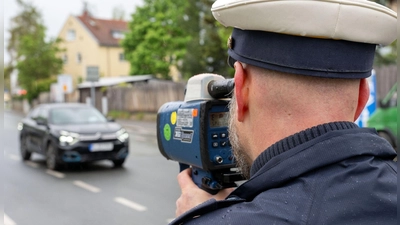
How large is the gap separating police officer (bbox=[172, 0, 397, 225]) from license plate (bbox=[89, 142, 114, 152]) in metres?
9.40

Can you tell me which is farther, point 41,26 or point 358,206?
point 41,26

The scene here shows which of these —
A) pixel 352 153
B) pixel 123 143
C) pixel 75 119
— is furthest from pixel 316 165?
pixel 75 119

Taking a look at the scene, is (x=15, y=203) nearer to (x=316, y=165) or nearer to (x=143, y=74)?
→ (x=316, y=165)

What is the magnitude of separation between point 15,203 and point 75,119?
3.80m

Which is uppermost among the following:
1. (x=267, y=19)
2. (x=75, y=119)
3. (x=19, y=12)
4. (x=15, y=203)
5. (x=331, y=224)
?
(x=19, y=12)

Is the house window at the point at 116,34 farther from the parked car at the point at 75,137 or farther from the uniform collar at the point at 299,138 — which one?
the uniform collar at the point at 299,138

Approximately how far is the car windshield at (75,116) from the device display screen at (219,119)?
987cm

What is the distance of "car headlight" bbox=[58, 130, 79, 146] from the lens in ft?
34.0

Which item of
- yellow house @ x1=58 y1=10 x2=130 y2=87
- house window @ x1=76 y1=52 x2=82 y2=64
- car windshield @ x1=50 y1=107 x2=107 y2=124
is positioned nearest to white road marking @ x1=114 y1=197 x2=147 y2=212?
car windshield @ x1=50 y1=107 x2=107 y2=124

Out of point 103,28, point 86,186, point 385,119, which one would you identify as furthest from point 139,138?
point 103,28

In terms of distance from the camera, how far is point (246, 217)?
Result: 1021 millimetres

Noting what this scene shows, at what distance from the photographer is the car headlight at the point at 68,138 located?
10.4 meters

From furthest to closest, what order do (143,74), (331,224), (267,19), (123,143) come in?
(143,74) < (123,143) < (267,19) < (331,224)

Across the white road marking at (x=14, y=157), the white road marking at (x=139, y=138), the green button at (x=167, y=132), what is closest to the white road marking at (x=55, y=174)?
the white road marking at (x=14, y=157)
